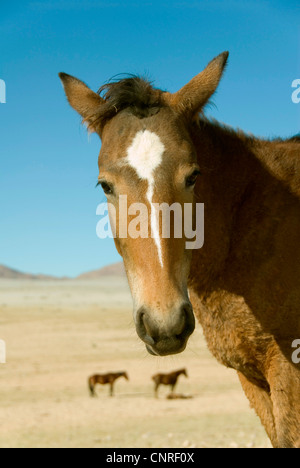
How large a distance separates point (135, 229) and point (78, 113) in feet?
4.08

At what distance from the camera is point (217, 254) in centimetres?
377

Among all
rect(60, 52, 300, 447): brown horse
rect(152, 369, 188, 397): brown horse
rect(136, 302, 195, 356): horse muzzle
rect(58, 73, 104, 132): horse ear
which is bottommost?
rect(136, 302, 195, 356): horse muzzle

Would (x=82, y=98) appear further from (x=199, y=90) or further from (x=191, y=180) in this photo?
(x=191, y=180)

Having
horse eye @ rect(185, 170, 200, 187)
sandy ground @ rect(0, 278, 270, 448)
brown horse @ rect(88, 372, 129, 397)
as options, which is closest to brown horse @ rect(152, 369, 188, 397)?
sandy ground @ rect(0, 278, 270, 448)

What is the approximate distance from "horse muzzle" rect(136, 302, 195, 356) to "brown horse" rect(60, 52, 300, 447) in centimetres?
6

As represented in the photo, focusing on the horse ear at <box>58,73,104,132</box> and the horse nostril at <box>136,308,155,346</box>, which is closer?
the horse nostril at <box>136,308,155,346</box>

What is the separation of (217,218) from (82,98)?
4.46ft

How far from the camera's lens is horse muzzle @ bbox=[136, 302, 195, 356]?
2.97 meters

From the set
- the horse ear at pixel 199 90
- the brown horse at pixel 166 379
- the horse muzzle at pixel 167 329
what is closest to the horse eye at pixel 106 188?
the horse ear at pixel 199 90

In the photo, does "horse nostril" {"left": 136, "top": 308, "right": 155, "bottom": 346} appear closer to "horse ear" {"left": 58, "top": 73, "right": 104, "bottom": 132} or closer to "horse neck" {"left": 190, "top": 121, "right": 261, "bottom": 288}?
"horse neck" {"left": 190, "top": 121, "right": 261, "bottom": 288}

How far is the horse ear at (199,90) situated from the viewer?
3764 mm

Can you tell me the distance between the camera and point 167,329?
2959 mm

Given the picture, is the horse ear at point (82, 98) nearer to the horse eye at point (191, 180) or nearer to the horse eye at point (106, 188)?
the horse eye at point (106, 188)

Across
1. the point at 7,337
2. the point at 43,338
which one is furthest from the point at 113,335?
the point at 7,337
